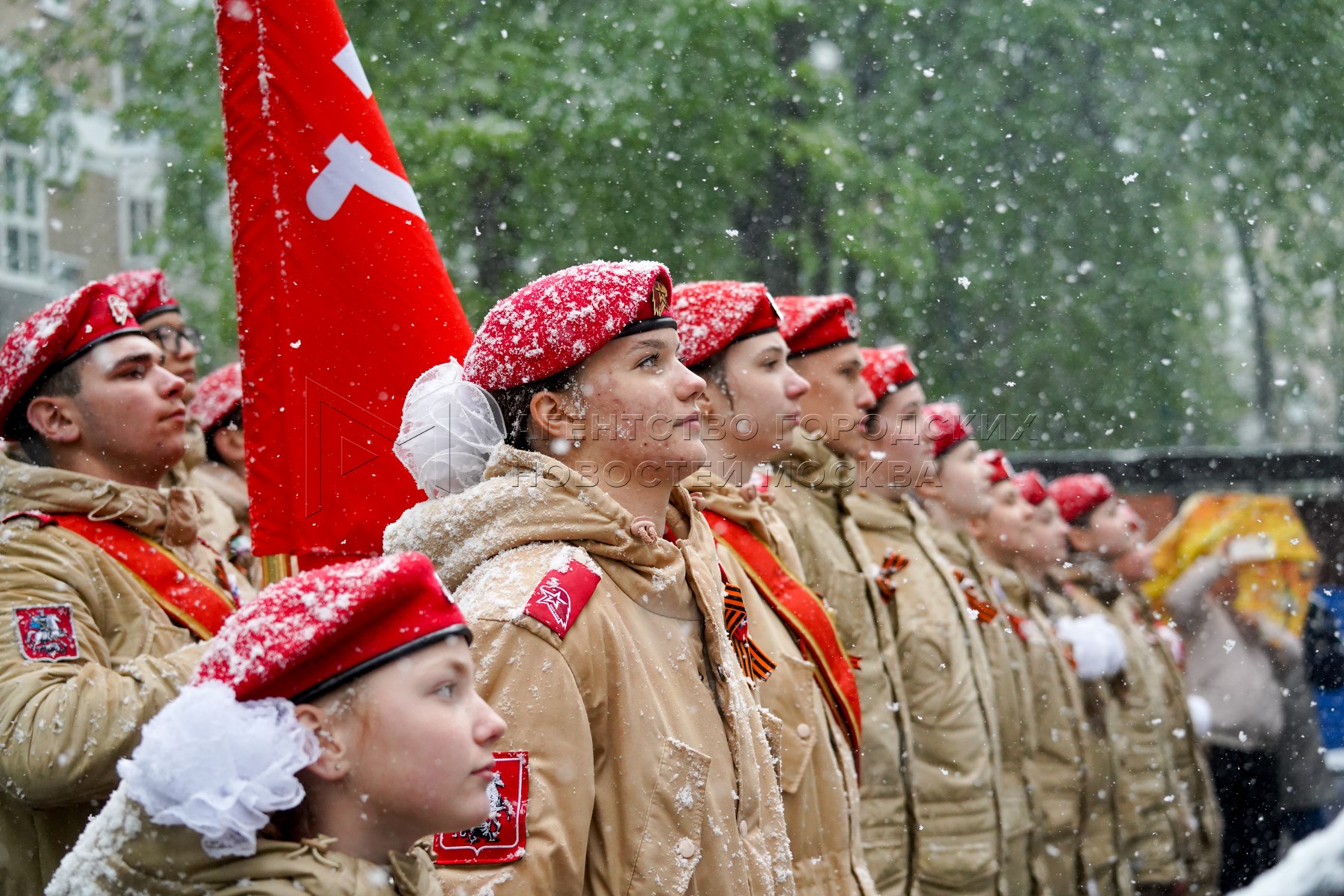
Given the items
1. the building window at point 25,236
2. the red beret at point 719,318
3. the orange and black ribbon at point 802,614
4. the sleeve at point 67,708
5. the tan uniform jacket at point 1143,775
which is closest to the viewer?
the sleeve at point 67,708

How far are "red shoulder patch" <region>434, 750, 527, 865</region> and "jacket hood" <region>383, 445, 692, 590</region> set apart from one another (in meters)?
0.45

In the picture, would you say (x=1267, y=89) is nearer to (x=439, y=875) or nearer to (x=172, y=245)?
(x=172, y=245)

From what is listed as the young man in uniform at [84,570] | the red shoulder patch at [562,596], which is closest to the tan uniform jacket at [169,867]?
the red shoulder patch at [562,596]

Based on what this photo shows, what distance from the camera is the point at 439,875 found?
2.54 m

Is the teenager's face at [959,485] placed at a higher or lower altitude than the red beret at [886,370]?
lower

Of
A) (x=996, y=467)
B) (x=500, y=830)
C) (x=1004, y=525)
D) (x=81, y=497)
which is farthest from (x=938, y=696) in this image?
(x=500, y=830)

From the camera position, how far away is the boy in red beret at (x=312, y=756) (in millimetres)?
2086

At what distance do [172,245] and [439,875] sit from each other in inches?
401

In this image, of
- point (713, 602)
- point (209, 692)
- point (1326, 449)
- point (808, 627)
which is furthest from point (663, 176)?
point (209, 692)

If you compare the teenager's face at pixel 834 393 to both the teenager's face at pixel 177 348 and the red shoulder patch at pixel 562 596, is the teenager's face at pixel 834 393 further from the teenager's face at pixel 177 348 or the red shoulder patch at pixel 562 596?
the red shoulder patch at pixel 562 596

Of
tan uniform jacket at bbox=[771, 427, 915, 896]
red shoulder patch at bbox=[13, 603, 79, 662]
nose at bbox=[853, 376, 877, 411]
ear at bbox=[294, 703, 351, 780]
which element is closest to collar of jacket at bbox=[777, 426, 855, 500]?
tan uniform jacket at bbox=[771, 427, 915, 896]

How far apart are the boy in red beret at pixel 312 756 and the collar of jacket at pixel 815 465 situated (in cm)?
317

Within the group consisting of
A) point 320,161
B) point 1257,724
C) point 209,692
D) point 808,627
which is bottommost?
point 1257,724

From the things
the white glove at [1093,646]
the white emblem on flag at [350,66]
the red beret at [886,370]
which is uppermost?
the white emblem on flag at [350,66]
